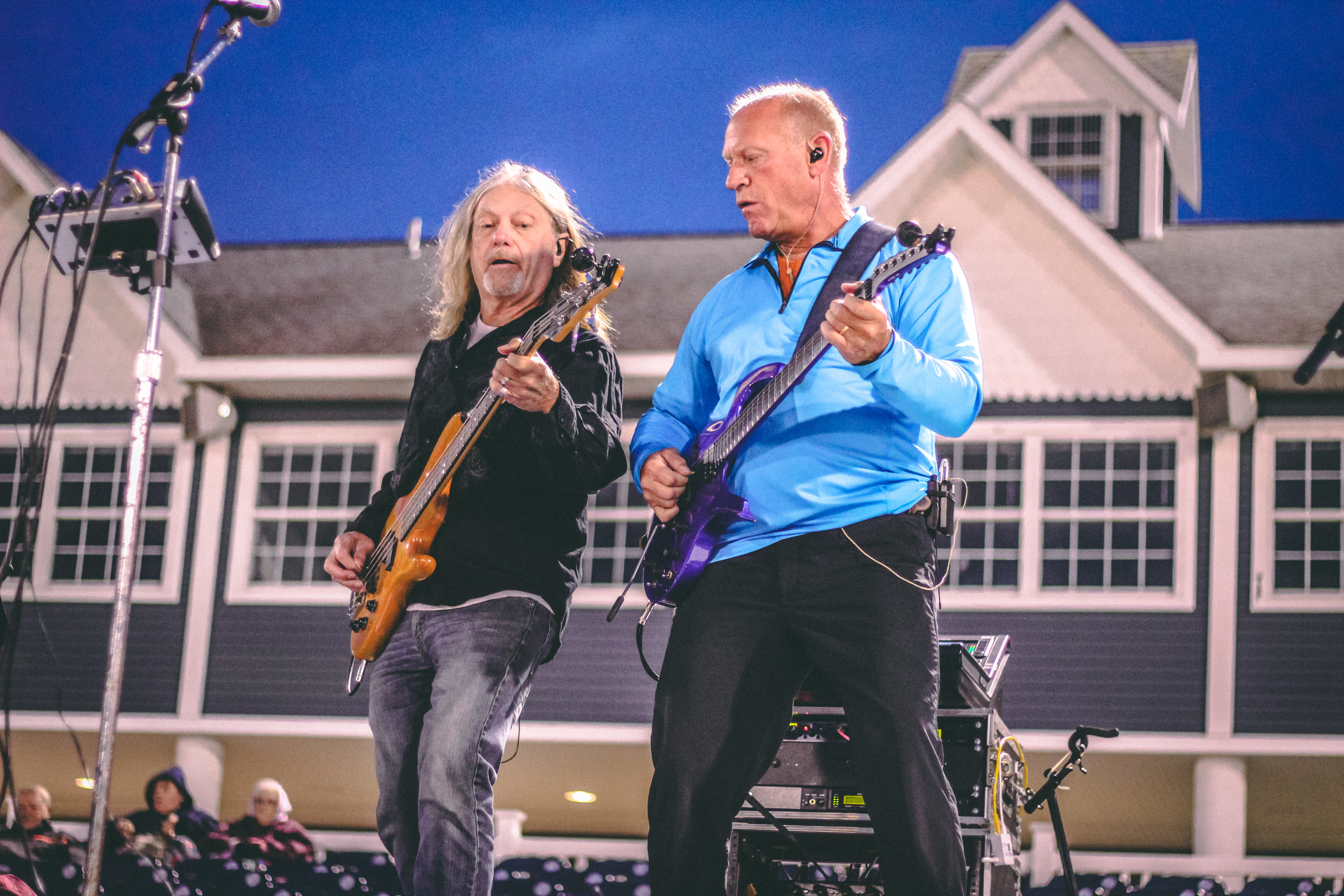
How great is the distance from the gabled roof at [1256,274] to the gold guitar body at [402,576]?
24.1ft

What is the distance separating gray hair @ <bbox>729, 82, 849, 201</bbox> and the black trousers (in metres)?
0.82

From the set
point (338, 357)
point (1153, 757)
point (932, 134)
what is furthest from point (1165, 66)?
point (338, 357)

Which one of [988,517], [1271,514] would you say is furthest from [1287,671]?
[988,517]

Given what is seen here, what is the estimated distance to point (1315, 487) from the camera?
9.02 metres

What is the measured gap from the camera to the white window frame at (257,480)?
10250 millimetres

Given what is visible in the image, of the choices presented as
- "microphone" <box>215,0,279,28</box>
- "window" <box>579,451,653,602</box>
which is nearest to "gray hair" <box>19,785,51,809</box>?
"window" <box>579,451,653,602</box>

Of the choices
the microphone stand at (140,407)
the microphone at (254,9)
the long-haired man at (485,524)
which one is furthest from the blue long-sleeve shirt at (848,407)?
the microphone at (254,9)

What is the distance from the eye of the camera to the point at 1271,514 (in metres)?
8.98

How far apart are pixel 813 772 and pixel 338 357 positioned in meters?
7.66

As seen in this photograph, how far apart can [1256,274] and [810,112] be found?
7.95 metres

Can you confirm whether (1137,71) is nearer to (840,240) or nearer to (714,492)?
(840,240)

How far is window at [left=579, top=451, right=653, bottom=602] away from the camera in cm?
1003

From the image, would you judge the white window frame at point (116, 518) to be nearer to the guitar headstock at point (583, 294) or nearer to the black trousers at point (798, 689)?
the guitar headstock at point (583, 294)

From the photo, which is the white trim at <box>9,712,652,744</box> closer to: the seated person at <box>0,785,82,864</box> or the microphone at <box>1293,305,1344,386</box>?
the seated person at <box>0,785,82,864</box>
